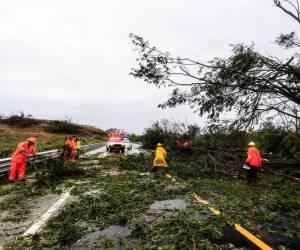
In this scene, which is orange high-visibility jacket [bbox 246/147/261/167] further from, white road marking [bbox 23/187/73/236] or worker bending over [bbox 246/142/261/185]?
white road marking [bbox 23/187/73/236]

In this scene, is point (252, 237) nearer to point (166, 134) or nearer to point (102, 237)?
point (102, 237)

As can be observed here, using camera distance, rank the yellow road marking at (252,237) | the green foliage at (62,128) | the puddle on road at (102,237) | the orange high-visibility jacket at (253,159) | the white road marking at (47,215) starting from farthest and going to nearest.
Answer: the green foliage at (62,128), the orange high-visibility jacket at (253,159), the white road marking at (47,215), the puddle on road at (102,237), the yellow road marking at (252,237)

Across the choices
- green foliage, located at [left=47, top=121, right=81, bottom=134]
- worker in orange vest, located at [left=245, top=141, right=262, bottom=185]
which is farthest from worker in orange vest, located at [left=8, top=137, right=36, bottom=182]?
green foliage, located at [left=47, top=121, right=81, bottom=134]

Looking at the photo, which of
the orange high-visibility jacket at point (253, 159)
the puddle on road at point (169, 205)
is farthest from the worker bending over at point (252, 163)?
the puddle on road at point (169, 205)

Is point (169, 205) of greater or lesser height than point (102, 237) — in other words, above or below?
above

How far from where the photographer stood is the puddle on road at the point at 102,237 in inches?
219

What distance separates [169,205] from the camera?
876cm

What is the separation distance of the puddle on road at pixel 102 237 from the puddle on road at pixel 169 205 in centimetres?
193

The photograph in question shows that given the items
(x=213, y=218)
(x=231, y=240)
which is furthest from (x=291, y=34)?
(x=231, y=240)

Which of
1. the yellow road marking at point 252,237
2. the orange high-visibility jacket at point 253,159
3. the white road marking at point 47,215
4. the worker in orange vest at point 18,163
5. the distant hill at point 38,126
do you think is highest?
the distant hill at point 38,126

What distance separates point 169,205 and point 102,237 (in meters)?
3.05

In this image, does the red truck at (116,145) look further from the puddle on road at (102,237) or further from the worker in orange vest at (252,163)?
the puddle on road at (102,237)

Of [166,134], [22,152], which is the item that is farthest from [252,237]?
[166,134]

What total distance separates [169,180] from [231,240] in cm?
785
